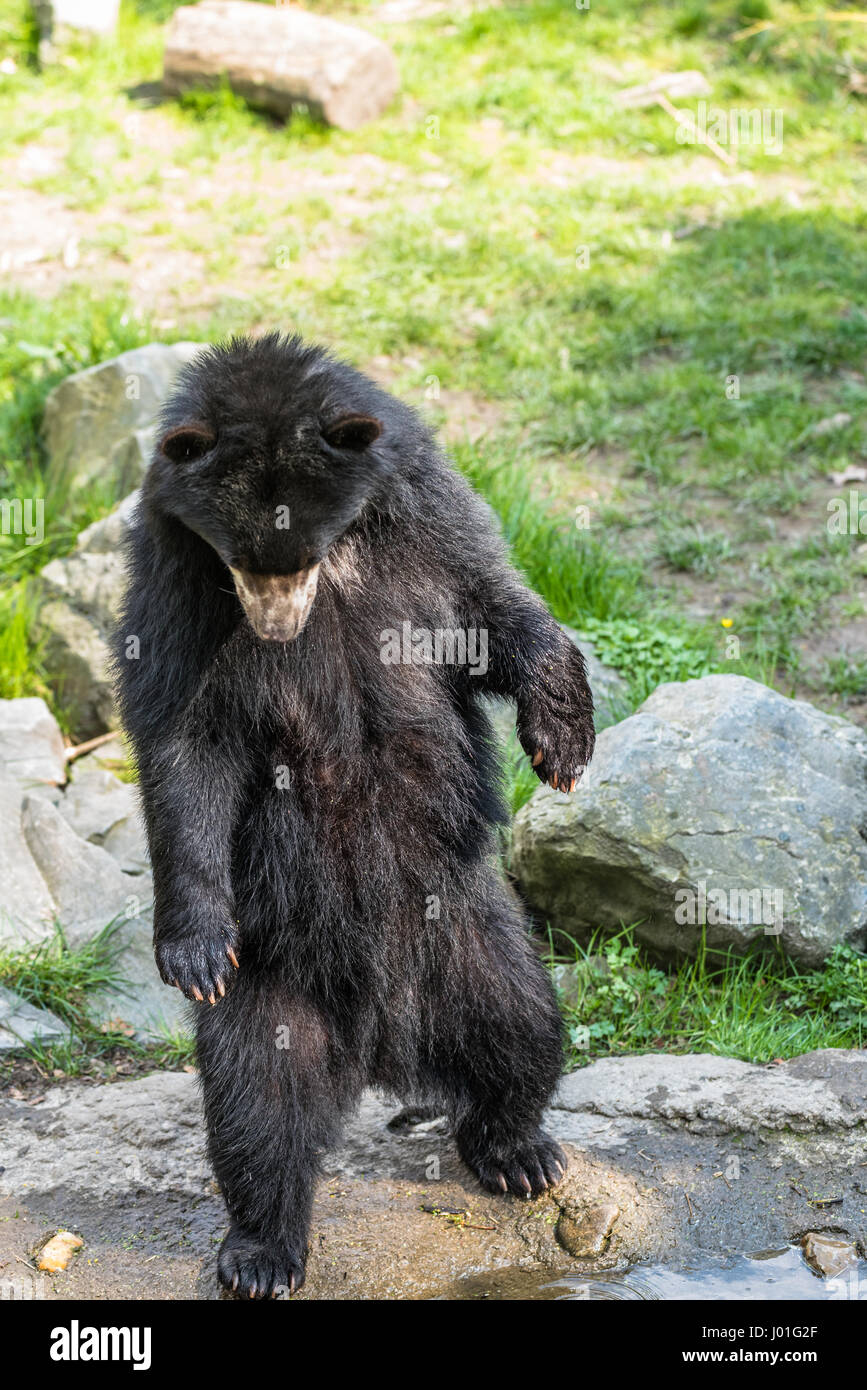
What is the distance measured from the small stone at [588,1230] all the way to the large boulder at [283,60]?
376 inches

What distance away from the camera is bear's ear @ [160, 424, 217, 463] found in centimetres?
324

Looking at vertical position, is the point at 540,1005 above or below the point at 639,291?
below

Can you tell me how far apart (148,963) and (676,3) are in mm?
10258

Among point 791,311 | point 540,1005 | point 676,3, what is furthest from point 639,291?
point 540,1005

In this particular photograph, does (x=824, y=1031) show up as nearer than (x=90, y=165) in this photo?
Yes

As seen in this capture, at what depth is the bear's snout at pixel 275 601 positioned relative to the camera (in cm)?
329

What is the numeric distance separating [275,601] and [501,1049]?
1.48 m

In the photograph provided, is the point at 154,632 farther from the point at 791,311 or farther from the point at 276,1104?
the point at 791,311

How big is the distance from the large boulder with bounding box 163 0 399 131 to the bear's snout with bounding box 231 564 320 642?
29.7ft

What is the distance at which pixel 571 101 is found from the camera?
11258mm

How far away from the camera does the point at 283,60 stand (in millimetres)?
11250

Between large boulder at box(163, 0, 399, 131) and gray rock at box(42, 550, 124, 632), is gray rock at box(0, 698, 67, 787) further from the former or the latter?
large boulder at box(163, 0, 399, 131)

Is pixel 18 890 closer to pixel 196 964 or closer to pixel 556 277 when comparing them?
pixel 196 964
